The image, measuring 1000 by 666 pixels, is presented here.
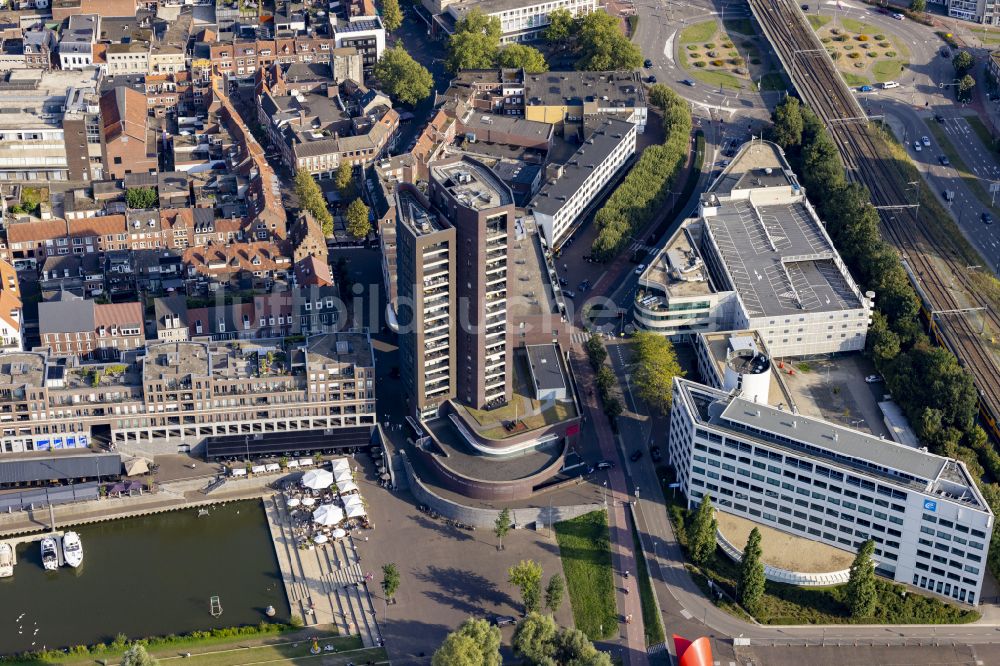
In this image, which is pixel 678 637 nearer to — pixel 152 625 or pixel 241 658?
pixel 241 658

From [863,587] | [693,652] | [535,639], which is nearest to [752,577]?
[863,587]

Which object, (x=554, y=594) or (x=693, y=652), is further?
(x=554, y=594)

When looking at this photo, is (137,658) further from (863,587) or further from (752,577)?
(863,587)

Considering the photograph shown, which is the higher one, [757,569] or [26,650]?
[757,569]

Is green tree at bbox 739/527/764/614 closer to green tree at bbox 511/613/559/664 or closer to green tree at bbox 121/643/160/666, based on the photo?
green tree at bbox 511/613/559/664

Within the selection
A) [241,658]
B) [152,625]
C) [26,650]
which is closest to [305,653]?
[241,658]

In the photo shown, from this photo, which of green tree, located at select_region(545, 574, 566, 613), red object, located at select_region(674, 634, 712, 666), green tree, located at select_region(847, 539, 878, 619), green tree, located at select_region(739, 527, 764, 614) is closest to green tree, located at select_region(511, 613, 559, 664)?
green tree, located at select_region(545, 574, 566, 613)
